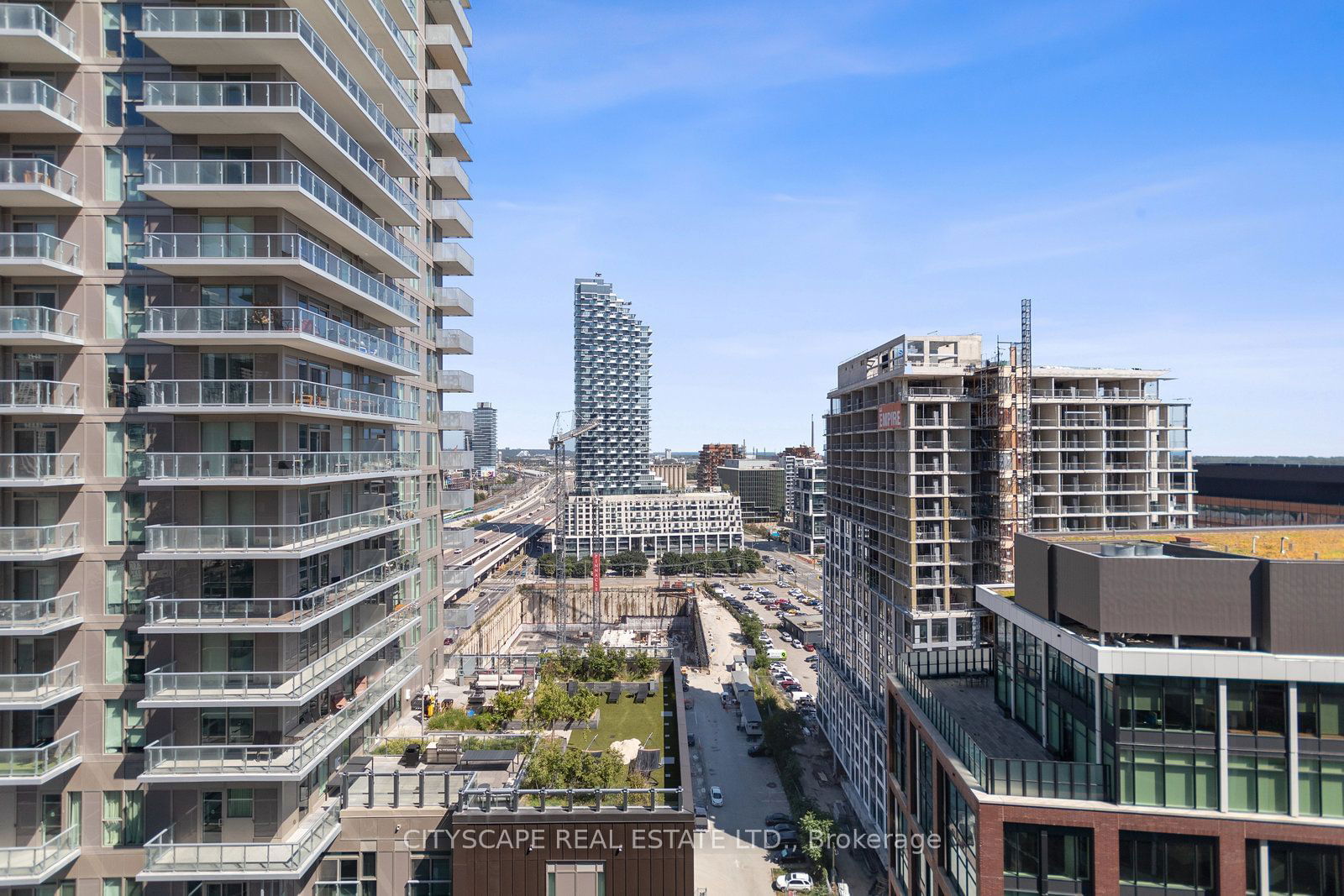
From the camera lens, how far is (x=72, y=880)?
802 inches

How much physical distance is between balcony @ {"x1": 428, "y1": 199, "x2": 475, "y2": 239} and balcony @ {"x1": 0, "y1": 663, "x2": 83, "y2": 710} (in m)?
23.5

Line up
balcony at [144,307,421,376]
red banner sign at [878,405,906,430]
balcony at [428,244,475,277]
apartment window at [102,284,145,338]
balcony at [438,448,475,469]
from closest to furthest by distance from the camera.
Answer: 1. balcony at [144,307,421,376]
2. apartment window at [102,284,145,338]
3. balcony at [428,244,475,277]
4. balcony at [438,448,475,469]
5. red banner sign at [878,405,906,430]

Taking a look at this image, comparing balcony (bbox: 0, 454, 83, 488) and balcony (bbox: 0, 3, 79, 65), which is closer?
balcony (bbox: 0, 3, 79, 65)

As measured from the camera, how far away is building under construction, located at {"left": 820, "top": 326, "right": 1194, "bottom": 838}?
43625mm

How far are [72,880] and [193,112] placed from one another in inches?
909

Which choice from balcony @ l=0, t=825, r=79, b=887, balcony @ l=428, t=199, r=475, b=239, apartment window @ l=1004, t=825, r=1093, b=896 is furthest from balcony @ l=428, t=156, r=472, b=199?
apartment window @ l=1004, t=825, r=1093, b=896

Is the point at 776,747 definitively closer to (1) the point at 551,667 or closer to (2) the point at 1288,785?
(1) the point at 551,667

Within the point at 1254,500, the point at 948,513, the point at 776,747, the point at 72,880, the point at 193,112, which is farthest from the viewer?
the point at 1254,500

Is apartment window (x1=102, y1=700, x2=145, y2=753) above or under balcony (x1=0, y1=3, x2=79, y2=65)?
under

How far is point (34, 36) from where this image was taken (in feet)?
60.7

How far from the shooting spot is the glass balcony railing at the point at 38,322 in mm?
18984

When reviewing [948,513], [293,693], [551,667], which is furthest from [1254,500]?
[293,693]

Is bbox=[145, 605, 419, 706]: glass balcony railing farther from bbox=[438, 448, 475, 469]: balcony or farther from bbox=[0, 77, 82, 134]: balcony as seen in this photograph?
bbox=[0, 77, 82, 134]: balcony

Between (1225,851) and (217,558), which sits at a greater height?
(217,558)
